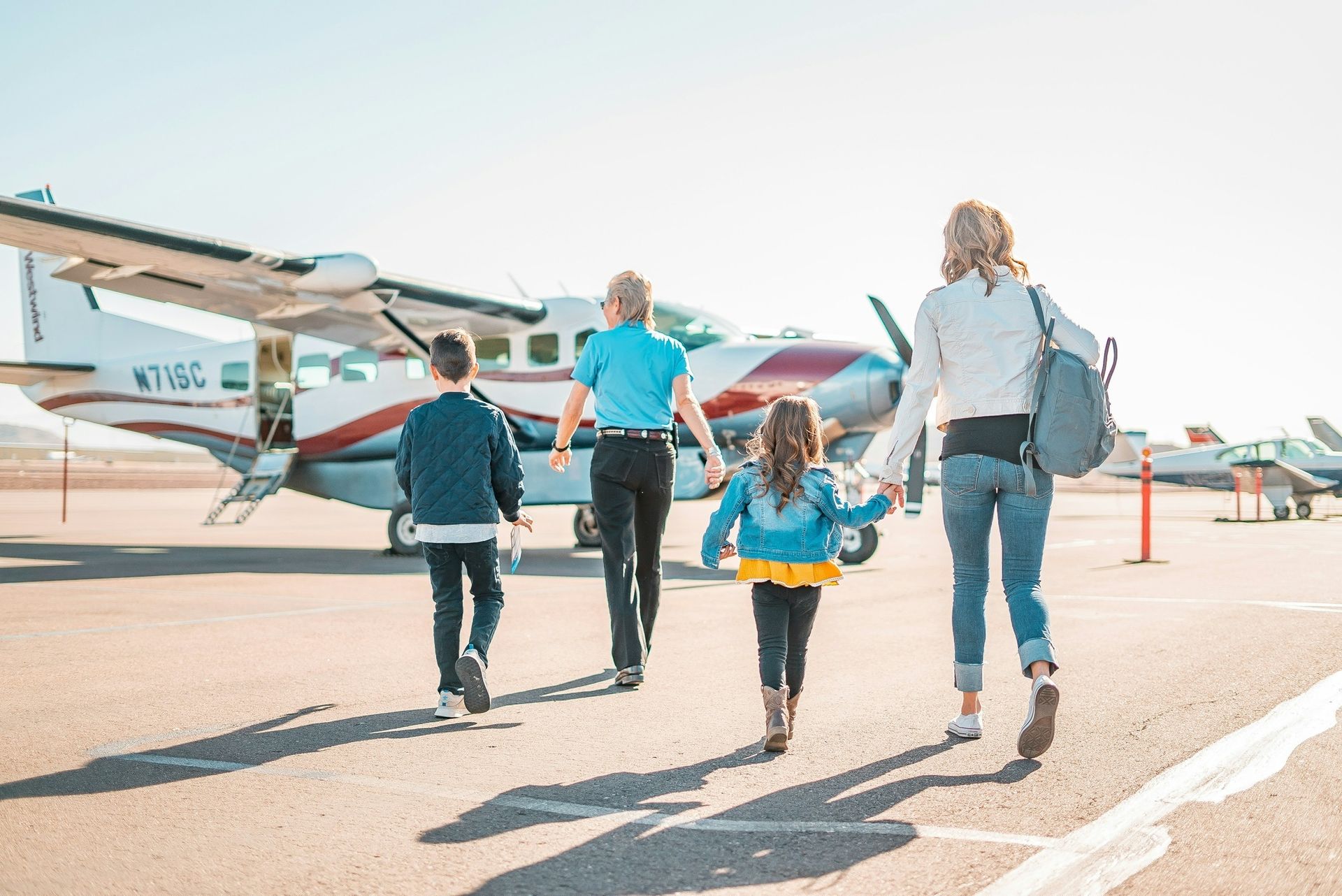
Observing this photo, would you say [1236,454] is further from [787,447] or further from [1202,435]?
[787,447]

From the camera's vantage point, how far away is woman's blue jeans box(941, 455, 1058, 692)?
3688 mm

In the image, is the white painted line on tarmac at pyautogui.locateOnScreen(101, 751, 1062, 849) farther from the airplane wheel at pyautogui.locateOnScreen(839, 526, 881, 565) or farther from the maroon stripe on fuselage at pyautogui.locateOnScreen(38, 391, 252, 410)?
the maroon stripe on fuselage at pyautogui.locateOnScreen(38, 391, 252, 410)

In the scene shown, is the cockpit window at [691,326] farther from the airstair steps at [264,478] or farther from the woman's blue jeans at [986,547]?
the woman's blue jeans at [986,547]

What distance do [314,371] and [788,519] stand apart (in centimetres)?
1221

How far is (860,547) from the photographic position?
1113cm

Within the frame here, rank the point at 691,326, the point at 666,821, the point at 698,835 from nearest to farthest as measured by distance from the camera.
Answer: the point at 698,835
the point at 666,821
the point at 691,326

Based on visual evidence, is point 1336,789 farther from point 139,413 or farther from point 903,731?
point 139,413

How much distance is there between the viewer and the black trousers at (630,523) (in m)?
4.84

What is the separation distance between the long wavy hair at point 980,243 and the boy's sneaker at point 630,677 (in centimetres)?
214

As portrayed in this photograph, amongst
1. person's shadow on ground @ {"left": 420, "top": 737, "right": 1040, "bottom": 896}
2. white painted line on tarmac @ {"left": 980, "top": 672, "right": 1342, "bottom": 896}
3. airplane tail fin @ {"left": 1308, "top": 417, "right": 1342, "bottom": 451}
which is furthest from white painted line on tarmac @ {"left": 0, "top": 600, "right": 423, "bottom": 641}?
airplane tail fin @ {"left": 1308, "top": 417, "right": 1342, "bottom": 451}

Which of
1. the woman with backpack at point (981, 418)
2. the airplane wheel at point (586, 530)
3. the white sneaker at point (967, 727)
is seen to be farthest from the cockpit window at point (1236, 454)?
the white sneaker at point (967, 727)

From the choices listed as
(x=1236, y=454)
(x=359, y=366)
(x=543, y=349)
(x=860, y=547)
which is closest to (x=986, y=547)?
(x=860, y=547)

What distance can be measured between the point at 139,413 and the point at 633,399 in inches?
554

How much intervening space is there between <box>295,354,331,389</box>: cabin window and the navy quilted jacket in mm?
10782
